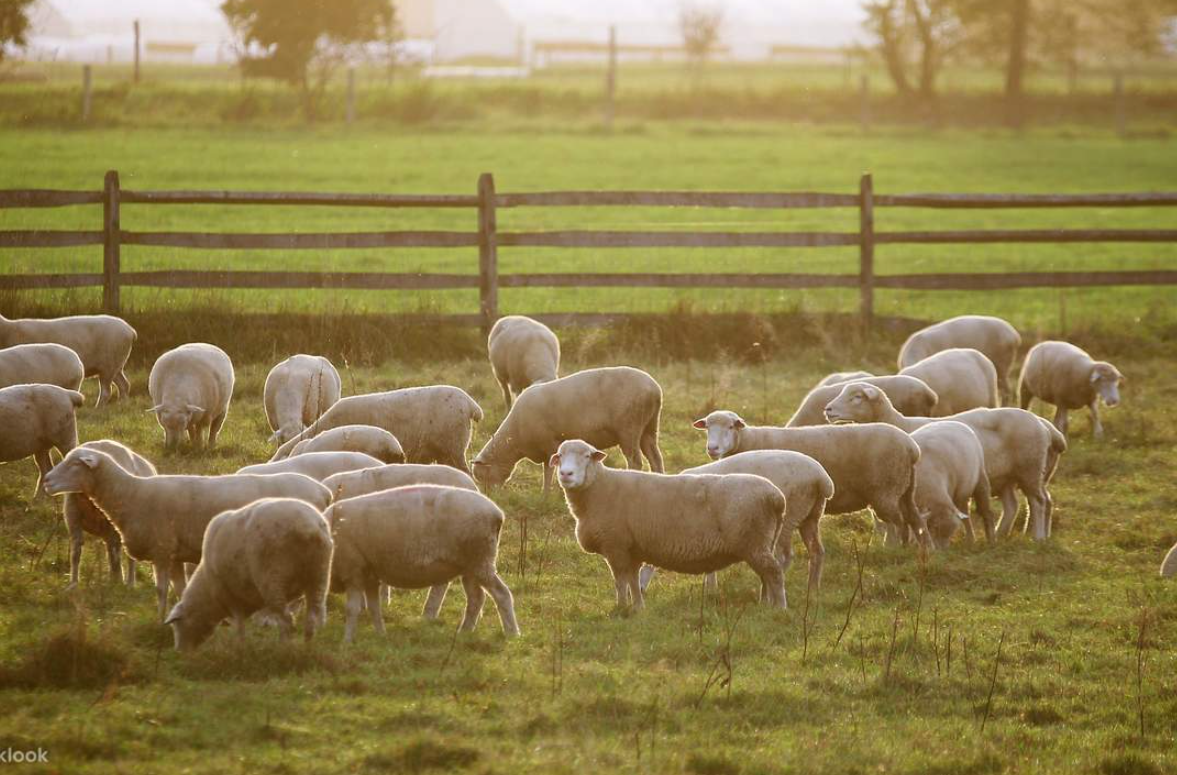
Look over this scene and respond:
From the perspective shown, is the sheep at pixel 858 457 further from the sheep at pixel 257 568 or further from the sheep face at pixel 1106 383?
the sheep face at pixel 1106 383

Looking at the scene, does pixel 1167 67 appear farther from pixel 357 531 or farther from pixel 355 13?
pixel 357 531

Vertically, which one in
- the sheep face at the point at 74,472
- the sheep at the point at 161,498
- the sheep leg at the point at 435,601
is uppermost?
the sheep face at the point at 74,472

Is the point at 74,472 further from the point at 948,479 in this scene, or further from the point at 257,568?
the point at 948,479

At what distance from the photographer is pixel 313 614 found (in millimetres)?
6848

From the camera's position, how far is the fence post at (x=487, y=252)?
50.6 ft

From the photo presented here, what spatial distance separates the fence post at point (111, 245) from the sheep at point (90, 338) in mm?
2631

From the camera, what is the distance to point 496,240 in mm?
15680

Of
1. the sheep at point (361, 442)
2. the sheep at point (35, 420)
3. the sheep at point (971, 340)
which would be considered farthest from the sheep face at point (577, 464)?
the sheep at point (971, 340)

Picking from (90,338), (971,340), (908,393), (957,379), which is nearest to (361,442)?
(90,338)

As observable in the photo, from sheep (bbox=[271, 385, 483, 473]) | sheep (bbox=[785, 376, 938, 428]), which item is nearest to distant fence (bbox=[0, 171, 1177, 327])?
sheep (bbox=[785, 376, 938, 428])

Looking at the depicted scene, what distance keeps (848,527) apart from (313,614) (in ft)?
14.6

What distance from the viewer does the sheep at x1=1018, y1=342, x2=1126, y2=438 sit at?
12.6 metres

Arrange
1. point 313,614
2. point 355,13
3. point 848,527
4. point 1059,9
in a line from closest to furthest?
point 313,614 < point 848,527 < point 355,13 < point 1059,9

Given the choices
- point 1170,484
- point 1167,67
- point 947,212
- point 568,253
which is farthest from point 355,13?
point 1167,67
